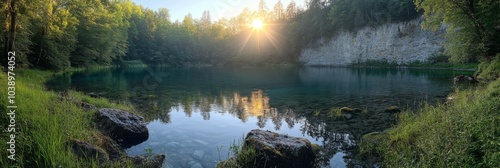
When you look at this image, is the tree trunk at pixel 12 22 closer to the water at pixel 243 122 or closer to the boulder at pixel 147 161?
the water at pixel 243 122

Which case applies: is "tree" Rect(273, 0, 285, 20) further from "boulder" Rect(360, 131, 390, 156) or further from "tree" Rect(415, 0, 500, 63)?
"boulder" Rect(360, 131, 390, 156)

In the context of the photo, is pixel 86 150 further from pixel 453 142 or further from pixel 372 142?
pixel 372 142

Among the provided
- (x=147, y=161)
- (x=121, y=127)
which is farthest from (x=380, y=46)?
(x=147, y=161)

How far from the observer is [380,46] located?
77188mm

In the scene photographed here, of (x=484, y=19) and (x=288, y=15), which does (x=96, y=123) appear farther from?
(x=288, y=15)

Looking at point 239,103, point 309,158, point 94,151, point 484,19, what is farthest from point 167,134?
point 484,19

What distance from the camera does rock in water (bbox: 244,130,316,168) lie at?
8327mm

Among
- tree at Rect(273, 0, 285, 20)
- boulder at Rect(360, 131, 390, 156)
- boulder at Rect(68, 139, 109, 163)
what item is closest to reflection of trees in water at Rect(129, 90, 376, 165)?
boulder at Rect(360, 131, 390, 156)

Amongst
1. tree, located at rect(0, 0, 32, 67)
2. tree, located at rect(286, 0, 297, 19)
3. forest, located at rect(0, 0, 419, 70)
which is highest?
tree, located at rect(286, 0, 297, 19)

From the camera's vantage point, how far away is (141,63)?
299ft

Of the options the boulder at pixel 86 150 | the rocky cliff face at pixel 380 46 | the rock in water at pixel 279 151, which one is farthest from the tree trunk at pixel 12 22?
the rocky cliff face at pixel 380 46

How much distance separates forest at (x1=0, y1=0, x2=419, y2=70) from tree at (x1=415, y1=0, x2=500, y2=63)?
4358 centimetres

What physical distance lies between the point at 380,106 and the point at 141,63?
8438 centimetres

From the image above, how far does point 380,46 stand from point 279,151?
7760 centimetres
